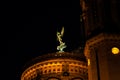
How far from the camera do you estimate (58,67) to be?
58.6 m

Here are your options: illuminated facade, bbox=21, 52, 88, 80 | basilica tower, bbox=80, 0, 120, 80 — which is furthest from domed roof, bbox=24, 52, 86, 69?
basilica tower, bbox=80, 0, 120, 80

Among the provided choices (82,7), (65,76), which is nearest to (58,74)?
(65,76)

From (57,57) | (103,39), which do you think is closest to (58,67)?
(57,57)

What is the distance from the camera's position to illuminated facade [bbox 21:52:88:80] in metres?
57.7

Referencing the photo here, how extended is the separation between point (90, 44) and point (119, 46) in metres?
3.29

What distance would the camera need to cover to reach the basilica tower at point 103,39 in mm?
43875

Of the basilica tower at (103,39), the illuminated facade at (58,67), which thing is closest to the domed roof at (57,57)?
the illuminated facade at (58,67)

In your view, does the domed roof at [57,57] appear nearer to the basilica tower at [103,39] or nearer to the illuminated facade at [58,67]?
the illuminated facade at [58,67]

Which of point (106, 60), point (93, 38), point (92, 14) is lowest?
point (106, 60)

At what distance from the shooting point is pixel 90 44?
153 feet

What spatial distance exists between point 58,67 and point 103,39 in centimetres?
1444

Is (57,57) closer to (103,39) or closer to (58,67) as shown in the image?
(58,67)

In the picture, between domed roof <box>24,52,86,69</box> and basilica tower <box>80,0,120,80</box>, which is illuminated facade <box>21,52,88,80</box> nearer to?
domed roof <box>24,52,86,69</box>

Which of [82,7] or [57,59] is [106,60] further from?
[57,59]
